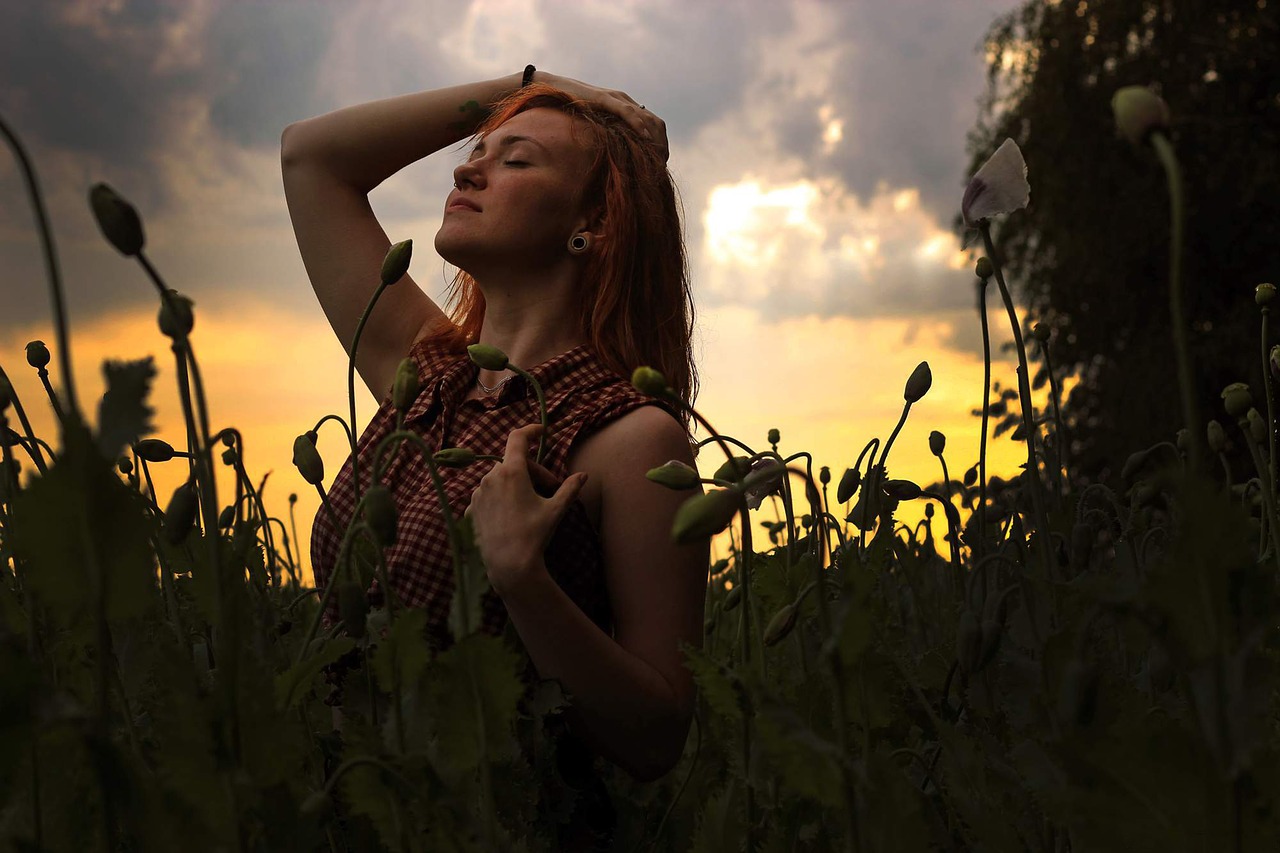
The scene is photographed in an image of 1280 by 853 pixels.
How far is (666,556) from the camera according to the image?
1423 mm

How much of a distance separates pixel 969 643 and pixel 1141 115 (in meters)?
0.47

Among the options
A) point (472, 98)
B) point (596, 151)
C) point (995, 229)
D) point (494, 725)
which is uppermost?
point (995, 229)

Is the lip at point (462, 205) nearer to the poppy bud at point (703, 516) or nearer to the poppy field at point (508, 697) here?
the poppy field at point (508, 697)

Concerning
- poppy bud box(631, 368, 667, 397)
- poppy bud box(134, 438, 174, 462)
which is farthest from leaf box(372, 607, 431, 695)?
poppy bud box(134, 438, 174, 462)

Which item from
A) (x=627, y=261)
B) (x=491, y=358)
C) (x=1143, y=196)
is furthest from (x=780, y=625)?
(x=1143, y=196)

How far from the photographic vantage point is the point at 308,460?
1238 mm

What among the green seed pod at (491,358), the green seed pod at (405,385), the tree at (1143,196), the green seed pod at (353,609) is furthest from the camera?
the tree at (1143,196)

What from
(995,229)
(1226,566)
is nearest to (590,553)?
(1226,566)

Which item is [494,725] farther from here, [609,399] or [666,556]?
[609,399]

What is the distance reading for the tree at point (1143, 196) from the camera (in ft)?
35.4

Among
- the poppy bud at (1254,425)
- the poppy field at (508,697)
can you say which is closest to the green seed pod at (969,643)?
the poppy field at (508,697)

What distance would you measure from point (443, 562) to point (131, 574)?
86cm

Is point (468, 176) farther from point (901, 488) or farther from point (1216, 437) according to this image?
point (1216, 437)

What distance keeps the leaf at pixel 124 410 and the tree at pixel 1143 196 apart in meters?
10.5
